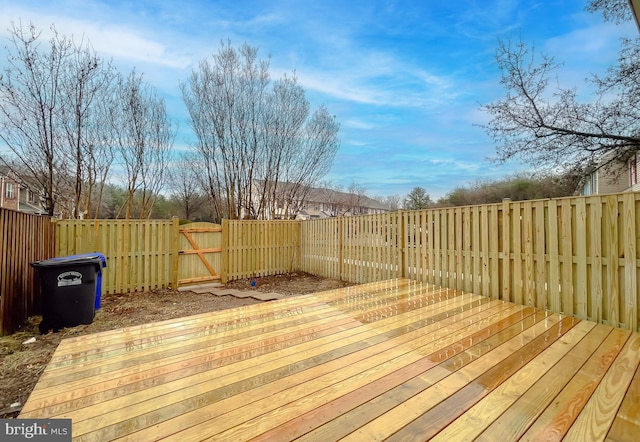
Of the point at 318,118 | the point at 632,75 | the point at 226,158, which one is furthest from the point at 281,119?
the point at 632,75

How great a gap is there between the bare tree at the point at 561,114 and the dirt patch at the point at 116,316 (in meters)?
5.76

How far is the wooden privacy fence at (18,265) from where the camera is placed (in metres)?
3.41

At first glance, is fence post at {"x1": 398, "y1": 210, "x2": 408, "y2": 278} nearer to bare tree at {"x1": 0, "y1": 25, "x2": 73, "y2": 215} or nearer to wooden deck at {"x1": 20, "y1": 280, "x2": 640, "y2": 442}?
wooden deck at {"x1": 20, "y1": 280, "x2": 640, "y2": 442}

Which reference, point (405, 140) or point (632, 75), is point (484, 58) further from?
point (405, 140)

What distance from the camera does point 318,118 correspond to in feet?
35.2

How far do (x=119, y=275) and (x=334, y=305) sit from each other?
5.14 m

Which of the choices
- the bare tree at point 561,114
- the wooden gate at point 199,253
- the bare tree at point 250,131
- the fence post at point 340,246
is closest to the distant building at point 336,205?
the bare tree at point 250,131

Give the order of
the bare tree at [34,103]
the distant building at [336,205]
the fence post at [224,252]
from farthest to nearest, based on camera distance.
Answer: the distant building at [336,205] → the fence post at [224,252] → the bare tree at [34,103]

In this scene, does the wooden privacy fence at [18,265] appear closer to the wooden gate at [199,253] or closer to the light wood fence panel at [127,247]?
the light wood fence panel at [127,247]

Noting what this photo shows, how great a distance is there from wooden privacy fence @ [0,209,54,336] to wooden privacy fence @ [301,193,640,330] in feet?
18.2

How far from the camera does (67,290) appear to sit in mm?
3859

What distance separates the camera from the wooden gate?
6.69 meters

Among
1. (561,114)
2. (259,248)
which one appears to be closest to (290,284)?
(259,248)

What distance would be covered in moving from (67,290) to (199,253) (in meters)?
3.11
